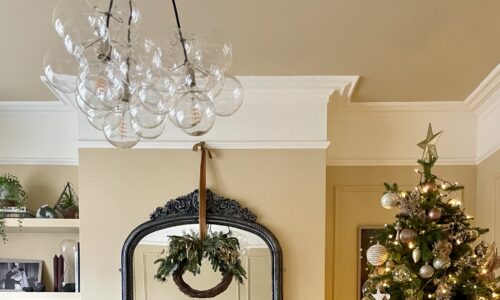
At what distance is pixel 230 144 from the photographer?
3250 mm

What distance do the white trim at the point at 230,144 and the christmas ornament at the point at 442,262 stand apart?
42.1 inches

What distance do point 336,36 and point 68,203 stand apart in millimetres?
2291

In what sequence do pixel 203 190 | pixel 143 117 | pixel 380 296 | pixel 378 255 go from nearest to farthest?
→ 1. pixel 143 117
2. pixel 378 255
3. pixel 380 296
4. pixel 203 190

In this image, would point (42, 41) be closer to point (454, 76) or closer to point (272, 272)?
point (272, 272)

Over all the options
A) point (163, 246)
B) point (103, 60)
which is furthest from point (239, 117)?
point (103, 60)

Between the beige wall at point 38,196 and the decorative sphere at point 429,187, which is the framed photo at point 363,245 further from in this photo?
the beige wall at point 38,196

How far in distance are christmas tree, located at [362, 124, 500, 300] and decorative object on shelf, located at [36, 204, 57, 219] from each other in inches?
87.4

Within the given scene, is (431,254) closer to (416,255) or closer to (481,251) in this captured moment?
(416,255)

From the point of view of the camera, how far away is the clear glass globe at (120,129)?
1674 millimetres

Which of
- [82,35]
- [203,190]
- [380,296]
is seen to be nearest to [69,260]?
[203,190]

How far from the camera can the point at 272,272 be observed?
125 inches

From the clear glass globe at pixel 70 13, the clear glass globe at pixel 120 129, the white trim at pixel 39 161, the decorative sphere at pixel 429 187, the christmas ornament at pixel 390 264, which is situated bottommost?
the christmas ornament at pixel 390 264

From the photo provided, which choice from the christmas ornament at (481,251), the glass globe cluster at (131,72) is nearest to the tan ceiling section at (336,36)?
the glass globe cluster at (131,72)

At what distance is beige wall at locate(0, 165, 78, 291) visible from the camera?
375 centimetres
